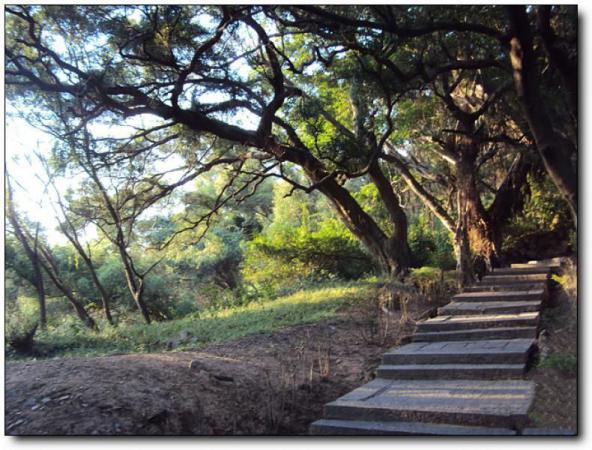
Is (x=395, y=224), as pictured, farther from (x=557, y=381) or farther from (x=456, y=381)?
(x=557, y=381)

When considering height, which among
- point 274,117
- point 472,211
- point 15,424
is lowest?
point 15,424

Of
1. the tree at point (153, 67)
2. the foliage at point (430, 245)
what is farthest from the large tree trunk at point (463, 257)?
the tree at point (153, 67)

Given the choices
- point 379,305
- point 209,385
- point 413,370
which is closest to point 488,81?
point 379,305

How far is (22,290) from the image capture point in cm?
488

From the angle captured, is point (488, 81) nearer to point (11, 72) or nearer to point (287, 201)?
point (287, 201)

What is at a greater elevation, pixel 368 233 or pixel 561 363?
pixel 368 233

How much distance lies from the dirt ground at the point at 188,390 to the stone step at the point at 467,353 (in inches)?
15.8

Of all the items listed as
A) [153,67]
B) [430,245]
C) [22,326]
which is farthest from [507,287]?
[22,326]

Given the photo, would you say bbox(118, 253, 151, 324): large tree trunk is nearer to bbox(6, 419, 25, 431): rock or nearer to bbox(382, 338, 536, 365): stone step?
bbox(6, 419, 25, 431): rock

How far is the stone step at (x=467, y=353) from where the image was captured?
11.4 ft

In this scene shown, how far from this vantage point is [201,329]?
592 cm

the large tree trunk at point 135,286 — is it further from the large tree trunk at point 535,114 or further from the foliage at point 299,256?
the large tree trunk at point 535,114

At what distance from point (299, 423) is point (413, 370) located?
0.92 metres

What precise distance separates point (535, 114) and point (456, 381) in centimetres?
182
